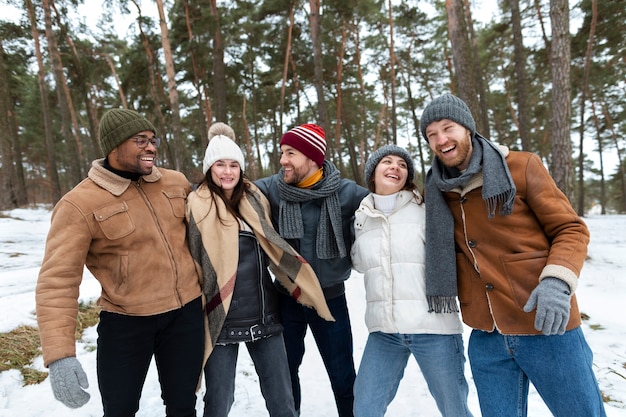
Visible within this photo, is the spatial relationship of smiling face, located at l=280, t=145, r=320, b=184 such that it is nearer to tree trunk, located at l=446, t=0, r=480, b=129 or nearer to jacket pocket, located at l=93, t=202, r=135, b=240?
jacket pocket, located at l=93, t=202, r=135, b=240

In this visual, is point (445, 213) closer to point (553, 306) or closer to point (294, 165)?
point (553, 306)

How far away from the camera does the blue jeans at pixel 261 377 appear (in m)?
2.10

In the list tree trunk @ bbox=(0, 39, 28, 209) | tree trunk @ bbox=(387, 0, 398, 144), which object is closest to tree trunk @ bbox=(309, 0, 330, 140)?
tree trunk @ bbox=(387, 0, 398, 144)

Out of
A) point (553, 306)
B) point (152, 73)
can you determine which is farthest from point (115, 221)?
point (152, 73)

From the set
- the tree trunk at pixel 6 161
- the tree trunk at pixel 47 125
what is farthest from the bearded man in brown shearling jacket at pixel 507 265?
the tree trunk at pixel 6 161

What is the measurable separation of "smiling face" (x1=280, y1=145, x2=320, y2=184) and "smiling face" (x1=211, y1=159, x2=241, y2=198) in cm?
39

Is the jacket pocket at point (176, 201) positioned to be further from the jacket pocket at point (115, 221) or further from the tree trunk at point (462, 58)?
the tree trunk at point (462, 58)

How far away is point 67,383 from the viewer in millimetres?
1624

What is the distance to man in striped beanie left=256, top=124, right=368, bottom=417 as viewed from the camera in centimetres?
246

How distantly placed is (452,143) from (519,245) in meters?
0.65

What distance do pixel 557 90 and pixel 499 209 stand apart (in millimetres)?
6238

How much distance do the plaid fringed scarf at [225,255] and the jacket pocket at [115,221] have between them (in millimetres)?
380

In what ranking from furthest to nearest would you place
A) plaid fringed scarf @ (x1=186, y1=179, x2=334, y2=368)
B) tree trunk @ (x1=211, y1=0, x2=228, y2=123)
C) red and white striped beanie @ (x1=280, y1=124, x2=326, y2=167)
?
tree trunk @ (x1=211, y1=0, x2=228, y2=123)
red and white striped beanie @ (x1=280, y1=124, x2=326, y2=167)
plaid fringed scarf @ (x1=186, y1=179, x2=334, y2=368)

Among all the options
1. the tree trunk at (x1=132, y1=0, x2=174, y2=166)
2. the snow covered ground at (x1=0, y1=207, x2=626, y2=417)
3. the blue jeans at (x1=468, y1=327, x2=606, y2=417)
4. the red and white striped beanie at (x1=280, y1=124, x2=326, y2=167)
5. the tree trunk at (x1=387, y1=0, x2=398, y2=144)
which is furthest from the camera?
the tree trunk at (x1=387, y1=0, x2=398, y2=144)
